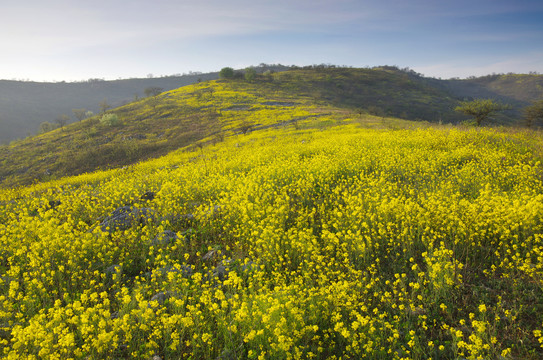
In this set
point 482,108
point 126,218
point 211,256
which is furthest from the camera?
point 482,108

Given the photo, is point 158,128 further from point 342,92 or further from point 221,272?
point 342,92

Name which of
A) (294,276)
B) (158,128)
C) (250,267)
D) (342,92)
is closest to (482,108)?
(294,276)

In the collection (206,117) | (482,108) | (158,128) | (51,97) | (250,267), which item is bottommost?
(250,267)

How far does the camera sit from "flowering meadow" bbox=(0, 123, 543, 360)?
394 centimetres

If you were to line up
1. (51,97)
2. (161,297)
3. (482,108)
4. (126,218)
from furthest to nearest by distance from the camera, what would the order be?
(51,97), (482,108), (126,218), (161,297)

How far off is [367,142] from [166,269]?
1408cm

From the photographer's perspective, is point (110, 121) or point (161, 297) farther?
point (110, 121)

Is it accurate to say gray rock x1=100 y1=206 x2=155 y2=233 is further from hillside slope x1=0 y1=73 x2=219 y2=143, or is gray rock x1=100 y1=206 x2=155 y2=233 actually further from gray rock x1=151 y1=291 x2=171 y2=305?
hillside slope x1=0 y1=73 x2=219 y2=143

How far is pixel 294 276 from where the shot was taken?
18.7 ft

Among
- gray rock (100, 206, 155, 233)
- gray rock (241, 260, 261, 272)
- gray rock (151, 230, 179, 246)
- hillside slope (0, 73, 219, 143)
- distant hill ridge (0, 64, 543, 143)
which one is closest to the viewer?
gray rock (241, 260, 261, 272)

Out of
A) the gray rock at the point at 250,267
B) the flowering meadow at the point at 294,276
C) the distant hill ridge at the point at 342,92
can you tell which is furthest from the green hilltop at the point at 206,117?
the gray rock at the point at 250,267

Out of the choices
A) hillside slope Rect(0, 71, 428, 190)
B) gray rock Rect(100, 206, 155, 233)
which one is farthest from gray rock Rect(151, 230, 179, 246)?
hillside slope Rect(0, 71, 428, 190)

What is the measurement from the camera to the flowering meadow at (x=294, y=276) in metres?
3.94

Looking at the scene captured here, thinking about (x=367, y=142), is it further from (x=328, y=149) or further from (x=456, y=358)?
(x=456, y=358)
